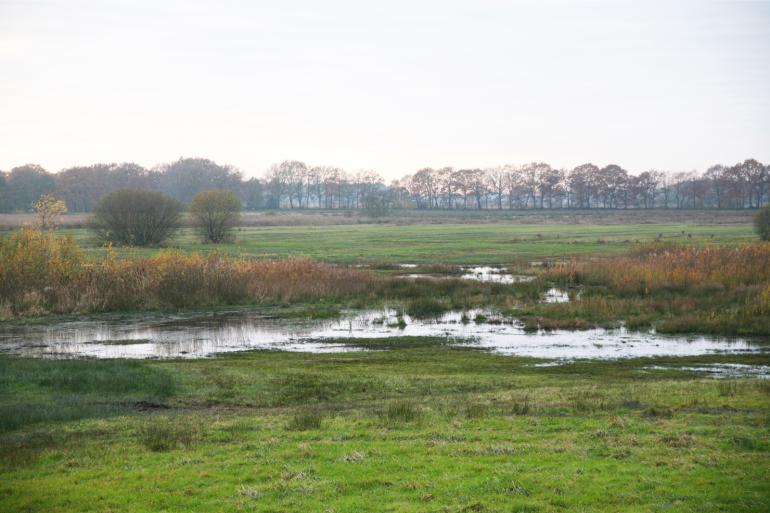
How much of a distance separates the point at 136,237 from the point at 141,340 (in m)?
50.7

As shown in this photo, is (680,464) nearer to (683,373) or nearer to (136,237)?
(683,373)

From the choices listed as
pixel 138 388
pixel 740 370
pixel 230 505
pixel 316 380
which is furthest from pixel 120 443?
pixel 740 370

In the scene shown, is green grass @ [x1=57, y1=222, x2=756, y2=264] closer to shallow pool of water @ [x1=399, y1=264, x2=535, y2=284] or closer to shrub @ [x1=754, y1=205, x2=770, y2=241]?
shrub @ [x1=754, y1=205, x2=770, y2=241]

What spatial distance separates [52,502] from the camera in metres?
11.0

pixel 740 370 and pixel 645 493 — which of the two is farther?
pixel 740 370

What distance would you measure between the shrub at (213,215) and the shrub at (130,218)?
7.08 m

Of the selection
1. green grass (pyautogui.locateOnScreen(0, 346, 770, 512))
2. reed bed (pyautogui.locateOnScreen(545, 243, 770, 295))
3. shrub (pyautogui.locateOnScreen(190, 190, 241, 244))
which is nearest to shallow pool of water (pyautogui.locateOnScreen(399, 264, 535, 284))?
reed bed (pyautogui.locateOnScreen(545, 243, 770, 295))

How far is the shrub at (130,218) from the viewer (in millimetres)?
78812

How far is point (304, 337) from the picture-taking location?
107 feet

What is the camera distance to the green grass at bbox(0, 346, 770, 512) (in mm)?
10938

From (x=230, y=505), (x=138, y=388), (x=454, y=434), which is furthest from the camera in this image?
(x=138, y=388)

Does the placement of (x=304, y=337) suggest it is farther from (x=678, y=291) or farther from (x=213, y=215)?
(x=213, y=215)

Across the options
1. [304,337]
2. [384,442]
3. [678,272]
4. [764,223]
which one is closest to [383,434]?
[384,442]

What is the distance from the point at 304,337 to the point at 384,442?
18972 millimetres
